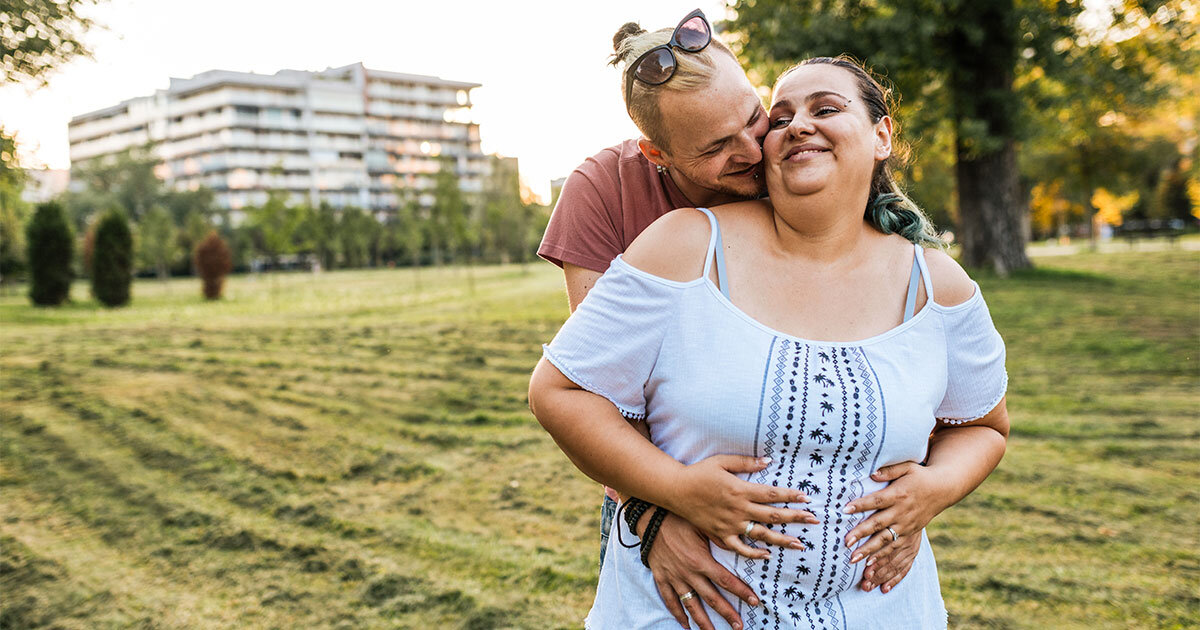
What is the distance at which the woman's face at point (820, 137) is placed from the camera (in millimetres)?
1674

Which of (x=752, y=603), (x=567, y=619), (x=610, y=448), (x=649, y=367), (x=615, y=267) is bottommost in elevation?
(x=567, y=619)

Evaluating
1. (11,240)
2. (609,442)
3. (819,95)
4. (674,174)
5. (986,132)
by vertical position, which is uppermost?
(986,132)

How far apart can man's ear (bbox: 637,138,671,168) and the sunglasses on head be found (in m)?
0.16

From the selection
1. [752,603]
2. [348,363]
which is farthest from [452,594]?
[348,363]

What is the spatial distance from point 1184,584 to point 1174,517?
105 cm

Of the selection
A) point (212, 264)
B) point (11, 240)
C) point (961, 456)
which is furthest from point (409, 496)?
point (11, 240)

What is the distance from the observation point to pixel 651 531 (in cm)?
174

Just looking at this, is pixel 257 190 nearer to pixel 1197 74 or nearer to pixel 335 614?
pixel 1197 74

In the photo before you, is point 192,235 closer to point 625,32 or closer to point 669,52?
point 625,32

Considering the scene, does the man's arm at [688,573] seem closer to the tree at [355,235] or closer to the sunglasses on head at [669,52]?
the sunglasses on head at [669,52]

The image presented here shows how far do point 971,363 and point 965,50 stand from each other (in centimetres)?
1862

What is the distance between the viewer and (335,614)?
4.11m

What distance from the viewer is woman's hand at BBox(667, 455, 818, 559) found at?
159 centimetres

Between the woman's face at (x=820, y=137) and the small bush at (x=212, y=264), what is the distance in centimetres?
2783
